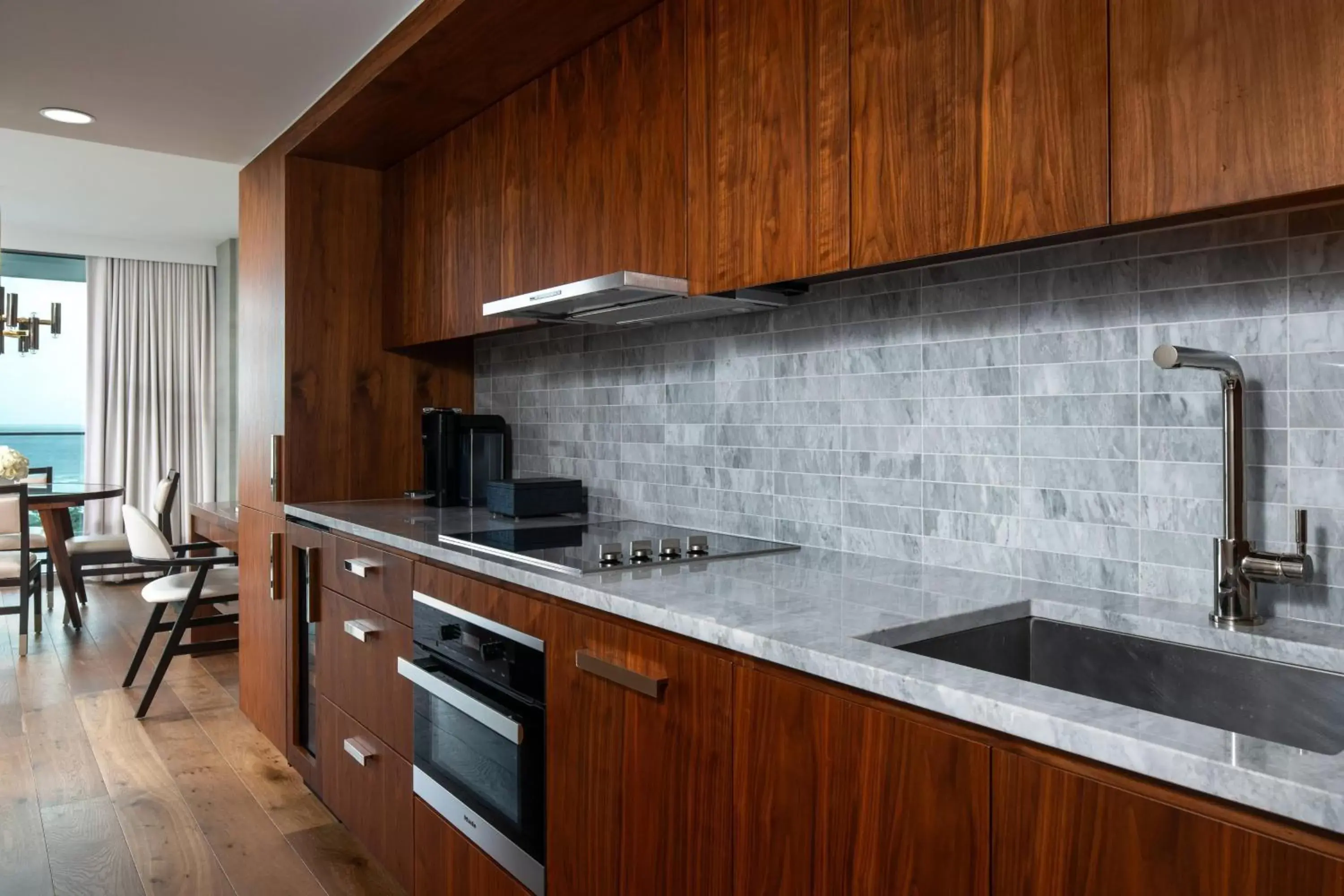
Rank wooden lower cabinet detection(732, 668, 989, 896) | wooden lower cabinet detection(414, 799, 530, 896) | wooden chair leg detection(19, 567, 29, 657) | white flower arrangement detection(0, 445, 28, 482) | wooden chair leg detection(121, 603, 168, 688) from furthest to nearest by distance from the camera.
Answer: white flower arrangement detection(0, 445, 28, 482)
wooden chair leg detection(19, 567, 29, 657)
wooden chair leg detection(121, 603, 168, 688)
wooden lower cabinet detection(414, 799, 530, 896)
wooden lower cabinet detection(732, 668, 989, 896)

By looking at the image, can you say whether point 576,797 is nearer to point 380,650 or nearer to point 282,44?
point 380,650

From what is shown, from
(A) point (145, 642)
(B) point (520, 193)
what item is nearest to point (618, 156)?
(B) point (520, 193)

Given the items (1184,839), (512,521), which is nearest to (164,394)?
(512,521)

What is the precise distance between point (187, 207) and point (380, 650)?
4.84 m

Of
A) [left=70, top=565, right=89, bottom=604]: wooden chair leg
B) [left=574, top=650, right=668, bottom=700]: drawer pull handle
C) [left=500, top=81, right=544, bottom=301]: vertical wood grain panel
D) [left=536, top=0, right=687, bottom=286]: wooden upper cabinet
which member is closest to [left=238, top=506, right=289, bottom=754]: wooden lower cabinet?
[left=500, top=81, right=544, bottom=301]: vertical wood grain panel

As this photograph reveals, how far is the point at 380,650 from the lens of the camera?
2428mm

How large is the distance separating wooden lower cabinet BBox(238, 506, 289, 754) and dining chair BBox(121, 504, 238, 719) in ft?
0.94

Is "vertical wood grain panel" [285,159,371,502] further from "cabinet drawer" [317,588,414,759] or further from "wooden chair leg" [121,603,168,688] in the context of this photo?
"wooden chair leg" [121,603,168,688]

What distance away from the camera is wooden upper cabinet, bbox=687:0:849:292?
5.14 ft

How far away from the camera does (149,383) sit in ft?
23.8

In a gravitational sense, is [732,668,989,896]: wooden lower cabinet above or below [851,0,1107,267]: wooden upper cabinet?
below

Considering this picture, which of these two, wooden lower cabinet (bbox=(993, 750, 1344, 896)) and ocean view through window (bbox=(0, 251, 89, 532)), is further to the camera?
ocean view through window (bbox=(0, 251, 89, 532))

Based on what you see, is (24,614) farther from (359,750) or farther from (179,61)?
(179,61)

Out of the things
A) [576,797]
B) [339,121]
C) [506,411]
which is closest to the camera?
[576,797]
